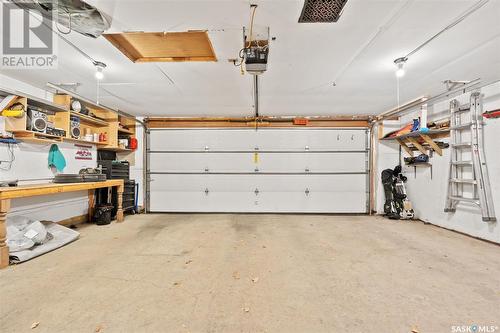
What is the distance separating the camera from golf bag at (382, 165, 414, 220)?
15.8 ft

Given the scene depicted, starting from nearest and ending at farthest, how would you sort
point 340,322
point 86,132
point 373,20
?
point 340,322 → point 373,20 → point 86,132

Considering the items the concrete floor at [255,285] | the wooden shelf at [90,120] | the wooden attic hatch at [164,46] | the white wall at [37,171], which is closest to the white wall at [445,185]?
the concrete floor at [255,285]

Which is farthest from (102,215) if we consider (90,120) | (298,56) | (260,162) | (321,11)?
(321,11)

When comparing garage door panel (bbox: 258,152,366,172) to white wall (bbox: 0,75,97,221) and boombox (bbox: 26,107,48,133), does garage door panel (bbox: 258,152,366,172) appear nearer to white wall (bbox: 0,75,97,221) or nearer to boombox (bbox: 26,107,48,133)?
white wall (bbox: 0,75,97,221)

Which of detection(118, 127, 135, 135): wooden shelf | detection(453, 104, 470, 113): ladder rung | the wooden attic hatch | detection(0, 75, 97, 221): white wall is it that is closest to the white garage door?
detection(118, 127, 135, 135): wooden shelf

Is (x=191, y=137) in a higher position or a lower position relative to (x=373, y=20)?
lower

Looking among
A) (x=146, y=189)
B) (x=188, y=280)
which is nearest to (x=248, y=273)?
(x=188, y=280)

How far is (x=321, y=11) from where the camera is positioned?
1.76 meters

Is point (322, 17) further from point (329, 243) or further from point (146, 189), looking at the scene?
point (146, 189)

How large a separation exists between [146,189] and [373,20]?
18.6ft

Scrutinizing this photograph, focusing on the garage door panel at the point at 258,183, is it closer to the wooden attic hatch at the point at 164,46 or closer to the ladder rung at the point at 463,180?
the ladder rung at the point at 463,180

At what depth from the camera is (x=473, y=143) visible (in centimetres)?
337

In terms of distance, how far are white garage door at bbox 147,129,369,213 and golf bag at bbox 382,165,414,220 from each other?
49cm

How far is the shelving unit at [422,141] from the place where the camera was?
410 centimetres
